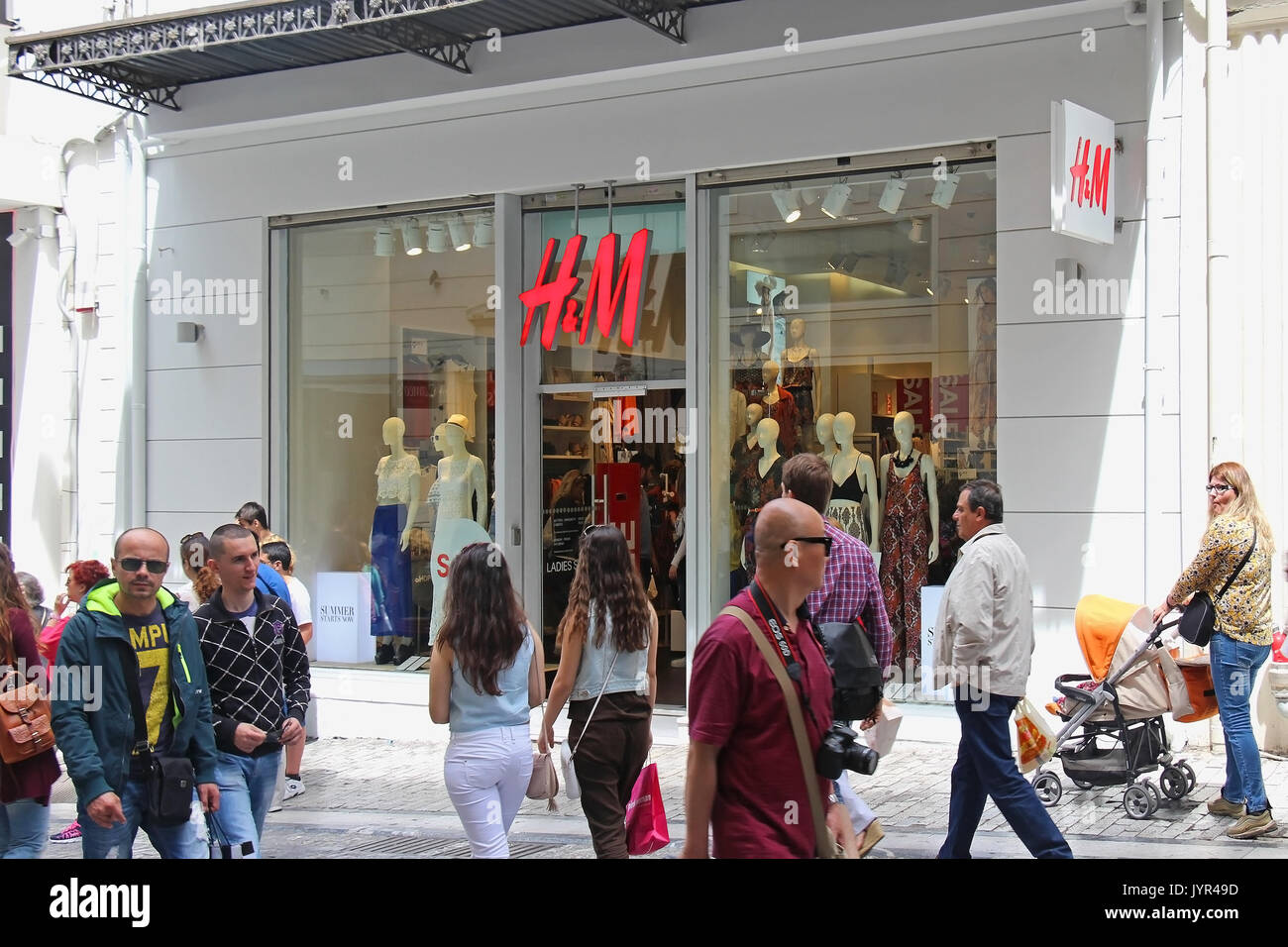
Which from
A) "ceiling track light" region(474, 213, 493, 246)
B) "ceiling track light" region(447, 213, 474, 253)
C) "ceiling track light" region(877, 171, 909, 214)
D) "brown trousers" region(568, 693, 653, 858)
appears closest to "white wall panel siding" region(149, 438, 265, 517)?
"ceiling track light" region(447, 213, 474, 253)

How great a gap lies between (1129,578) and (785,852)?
555 cm

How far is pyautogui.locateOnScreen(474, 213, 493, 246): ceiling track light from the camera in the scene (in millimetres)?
10844

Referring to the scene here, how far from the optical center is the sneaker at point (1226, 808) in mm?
6902

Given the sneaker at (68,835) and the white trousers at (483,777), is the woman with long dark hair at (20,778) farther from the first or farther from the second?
the sneaker at (68,835)

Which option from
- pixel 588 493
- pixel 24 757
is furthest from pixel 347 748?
pixel 24 757

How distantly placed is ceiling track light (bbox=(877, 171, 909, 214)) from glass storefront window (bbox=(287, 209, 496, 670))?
3.17m

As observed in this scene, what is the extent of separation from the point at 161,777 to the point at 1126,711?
193 inches

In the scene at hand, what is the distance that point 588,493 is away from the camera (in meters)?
10.9

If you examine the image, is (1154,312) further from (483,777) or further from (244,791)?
(244,791)

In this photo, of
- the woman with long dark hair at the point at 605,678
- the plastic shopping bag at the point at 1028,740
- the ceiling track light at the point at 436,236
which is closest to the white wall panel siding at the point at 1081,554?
the plastic shopping bag at the point at 1028,740

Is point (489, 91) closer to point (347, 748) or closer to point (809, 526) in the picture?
point (347, 748)

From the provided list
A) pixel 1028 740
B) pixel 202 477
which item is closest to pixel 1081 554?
pixel 1028 740

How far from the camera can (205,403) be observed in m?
11.8

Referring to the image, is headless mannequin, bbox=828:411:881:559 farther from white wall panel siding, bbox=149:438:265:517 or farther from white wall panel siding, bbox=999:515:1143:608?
white wall panel siding, bbox=149:438:265:517
